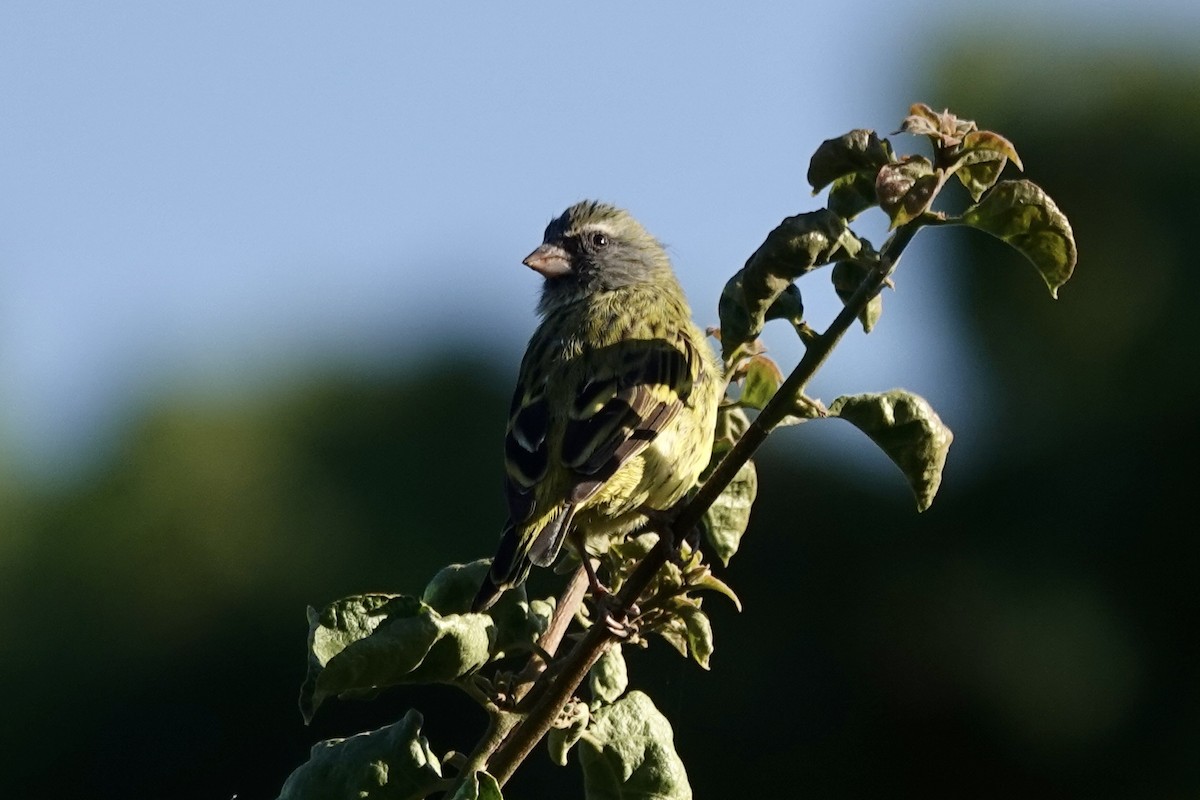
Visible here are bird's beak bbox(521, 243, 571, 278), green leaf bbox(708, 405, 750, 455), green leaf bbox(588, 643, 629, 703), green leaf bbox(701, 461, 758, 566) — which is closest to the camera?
green leaf bbox(588, 643, 629, 703)

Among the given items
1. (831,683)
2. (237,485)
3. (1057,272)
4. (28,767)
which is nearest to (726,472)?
(1057,272)

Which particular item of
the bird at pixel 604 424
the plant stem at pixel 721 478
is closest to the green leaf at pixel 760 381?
the bird at pixel 604 424

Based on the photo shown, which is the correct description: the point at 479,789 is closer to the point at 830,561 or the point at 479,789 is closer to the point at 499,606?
the point at 499,606

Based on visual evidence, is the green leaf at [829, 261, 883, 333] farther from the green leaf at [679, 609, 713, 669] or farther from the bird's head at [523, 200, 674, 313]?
the bird's head at [523, 200, 674, 313]

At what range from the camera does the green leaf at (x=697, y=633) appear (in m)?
2.91

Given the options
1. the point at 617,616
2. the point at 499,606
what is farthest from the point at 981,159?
the point at 499,606

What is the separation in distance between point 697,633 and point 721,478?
34 centimetres

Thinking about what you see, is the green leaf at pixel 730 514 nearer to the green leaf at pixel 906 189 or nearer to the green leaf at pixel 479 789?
the green leaf at pixel 906 189

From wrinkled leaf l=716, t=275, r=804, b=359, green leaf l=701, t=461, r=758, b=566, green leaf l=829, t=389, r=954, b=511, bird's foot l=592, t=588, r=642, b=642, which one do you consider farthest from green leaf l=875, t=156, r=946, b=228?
green leaf l=701, t=461, r=758, b=566

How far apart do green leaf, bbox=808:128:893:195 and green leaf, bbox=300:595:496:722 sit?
818 millimetres

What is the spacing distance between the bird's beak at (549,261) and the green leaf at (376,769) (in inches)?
156

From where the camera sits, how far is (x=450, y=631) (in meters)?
2.58

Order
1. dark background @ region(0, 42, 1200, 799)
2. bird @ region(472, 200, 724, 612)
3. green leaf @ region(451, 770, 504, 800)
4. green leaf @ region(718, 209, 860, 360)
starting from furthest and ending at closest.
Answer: dark background @ region(0, 42, 1200, 799)
bird @ region(472, 200, 724, 612)
green leaf @ region(718, 209, 860, 360)
green leaf @ region(451, 770, 504, 800)

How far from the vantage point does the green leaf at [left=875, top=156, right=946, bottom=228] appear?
8.41ft
